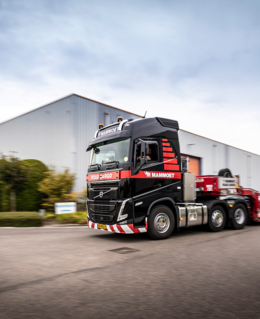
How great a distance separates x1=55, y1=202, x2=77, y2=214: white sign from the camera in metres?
13.8

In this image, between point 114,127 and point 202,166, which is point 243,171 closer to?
point 202,166

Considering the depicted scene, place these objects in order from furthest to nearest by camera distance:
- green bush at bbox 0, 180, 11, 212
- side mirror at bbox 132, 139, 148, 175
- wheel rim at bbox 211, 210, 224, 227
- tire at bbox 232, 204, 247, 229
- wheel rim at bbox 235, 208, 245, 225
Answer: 1. green bush at bbox 0, 180, 11, 212
2. wheel rim at bbox 235, 208, 245, 225
3. tire at bbox 232, 204, 247, 229
4. wheel rim at bbox 211, 210, 224, 227
5. side mirror at bbox 132, 139, 148, 175

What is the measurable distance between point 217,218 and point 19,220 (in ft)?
23.4

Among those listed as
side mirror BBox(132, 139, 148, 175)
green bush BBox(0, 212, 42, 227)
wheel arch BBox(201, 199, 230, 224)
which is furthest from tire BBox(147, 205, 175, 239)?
green bush BBox(0, 212, 42, 227)

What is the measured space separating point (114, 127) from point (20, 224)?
5840mm

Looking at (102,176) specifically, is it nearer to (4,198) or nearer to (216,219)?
(216,219)

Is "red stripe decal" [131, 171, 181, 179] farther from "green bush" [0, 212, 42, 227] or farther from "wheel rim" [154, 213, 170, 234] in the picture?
"green bush" [0, 212, 42, 227]

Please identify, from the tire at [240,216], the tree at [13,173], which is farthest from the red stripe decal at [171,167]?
the tree at [13,173]

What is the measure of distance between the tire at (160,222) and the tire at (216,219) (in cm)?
196

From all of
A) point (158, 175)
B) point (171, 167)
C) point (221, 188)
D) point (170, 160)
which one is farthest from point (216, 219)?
point (158, 175)

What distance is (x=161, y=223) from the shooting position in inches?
324

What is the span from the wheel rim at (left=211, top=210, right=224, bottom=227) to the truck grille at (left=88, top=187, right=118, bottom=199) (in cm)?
383

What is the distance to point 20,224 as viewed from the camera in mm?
11562

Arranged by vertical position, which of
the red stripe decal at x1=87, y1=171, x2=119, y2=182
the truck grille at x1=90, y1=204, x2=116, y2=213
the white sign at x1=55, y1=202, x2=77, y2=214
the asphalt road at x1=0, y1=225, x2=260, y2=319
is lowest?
the asphalt road at x1=0, y1=225, x2=260, y2=319
